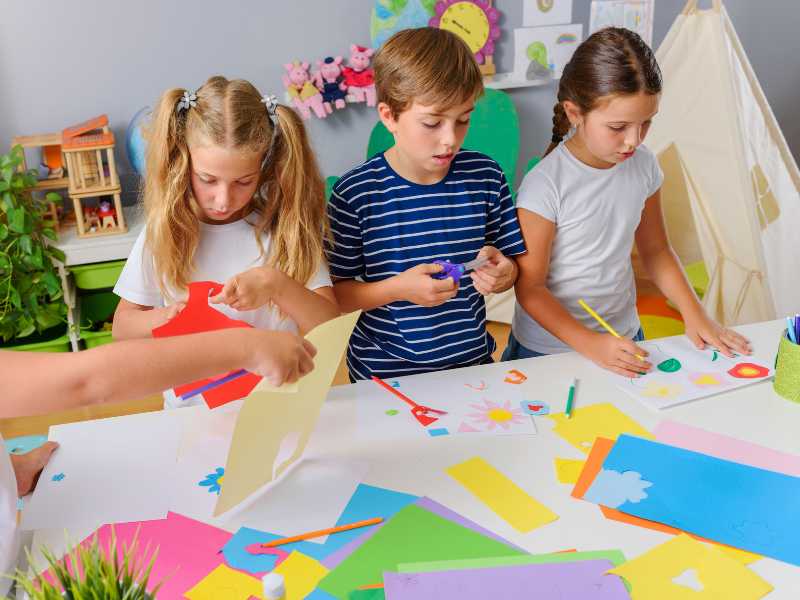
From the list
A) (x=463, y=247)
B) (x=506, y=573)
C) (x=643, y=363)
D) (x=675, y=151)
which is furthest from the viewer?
(x=675, y=151)

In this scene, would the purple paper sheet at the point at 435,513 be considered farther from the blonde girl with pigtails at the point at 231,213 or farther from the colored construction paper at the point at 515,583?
the blonde girl with pigtails at the point at 231,213

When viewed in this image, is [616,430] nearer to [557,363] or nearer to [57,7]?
[557,363]

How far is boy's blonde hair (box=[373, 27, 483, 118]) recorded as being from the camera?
125cm

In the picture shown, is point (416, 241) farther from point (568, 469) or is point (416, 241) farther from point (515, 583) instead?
point (515, 583)

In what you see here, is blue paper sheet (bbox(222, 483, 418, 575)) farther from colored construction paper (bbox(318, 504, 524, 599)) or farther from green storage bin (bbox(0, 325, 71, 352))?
green storage bin (bbox(0, 325, 71, 352))

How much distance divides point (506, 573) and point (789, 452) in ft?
1.58

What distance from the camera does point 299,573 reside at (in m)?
0.85

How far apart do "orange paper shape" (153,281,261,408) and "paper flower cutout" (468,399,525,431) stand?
1.10 ft

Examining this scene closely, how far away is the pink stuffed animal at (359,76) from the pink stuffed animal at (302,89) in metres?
0.13

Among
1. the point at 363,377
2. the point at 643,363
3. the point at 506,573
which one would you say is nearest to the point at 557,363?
the point at 643,363

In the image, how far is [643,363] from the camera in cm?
127

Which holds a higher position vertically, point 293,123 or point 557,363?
point 293,123

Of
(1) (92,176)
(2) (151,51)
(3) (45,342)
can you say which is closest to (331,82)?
(2) (151,51)

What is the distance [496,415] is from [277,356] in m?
0.38
